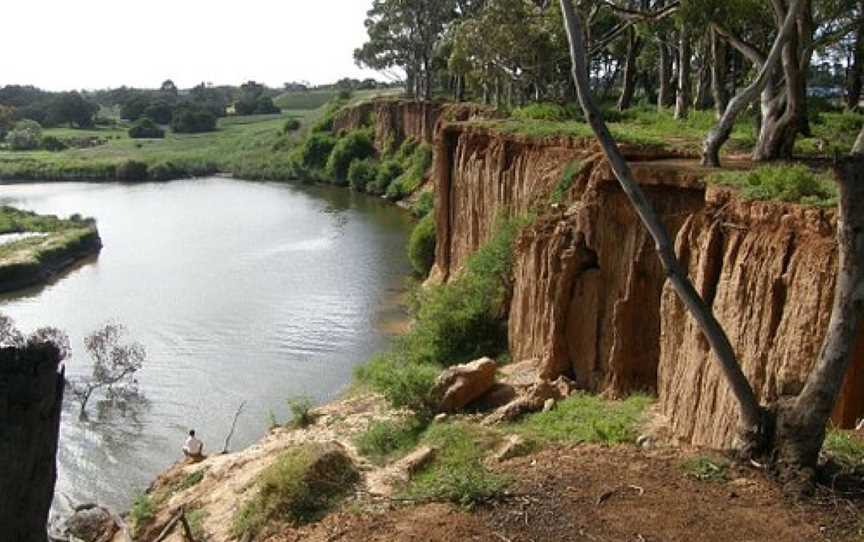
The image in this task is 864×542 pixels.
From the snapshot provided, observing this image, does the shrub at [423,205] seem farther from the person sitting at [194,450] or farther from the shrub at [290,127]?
the shrub at [290,127]

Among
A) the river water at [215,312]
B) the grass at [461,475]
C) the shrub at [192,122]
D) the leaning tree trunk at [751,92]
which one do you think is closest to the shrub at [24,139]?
the shrub at [192,122]

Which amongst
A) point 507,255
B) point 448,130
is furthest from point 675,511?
point 448,130

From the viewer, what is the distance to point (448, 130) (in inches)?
A: 1358

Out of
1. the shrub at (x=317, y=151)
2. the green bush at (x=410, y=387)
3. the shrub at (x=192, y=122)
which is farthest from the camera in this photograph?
the shrub at (x=192, y=122)

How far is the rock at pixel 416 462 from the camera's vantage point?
536 inches

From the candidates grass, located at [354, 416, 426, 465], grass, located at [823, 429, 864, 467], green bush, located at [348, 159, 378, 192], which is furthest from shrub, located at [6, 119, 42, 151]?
grass, located at [823, 429, 864, 467]

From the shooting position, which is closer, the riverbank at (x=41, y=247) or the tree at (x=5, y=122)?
the riverbank at (x=41, y=247)

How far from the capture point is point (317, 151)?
8056cm

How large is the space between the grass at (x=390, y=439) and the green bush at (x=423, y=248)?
2146 cm

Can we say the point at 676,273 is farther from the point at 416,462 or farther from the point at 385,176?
the point at 385,176

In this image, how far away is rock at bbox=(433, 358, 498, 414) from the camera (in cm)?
1802

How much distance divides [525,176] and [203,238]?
3179 centimetres

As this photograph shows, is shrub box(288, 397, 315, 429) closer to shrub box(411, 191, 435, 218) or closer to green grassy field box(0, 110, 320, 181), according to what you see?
shrub box(411, 191, 435, 218)

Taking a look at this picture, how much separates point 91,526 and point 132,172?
73728 mm
